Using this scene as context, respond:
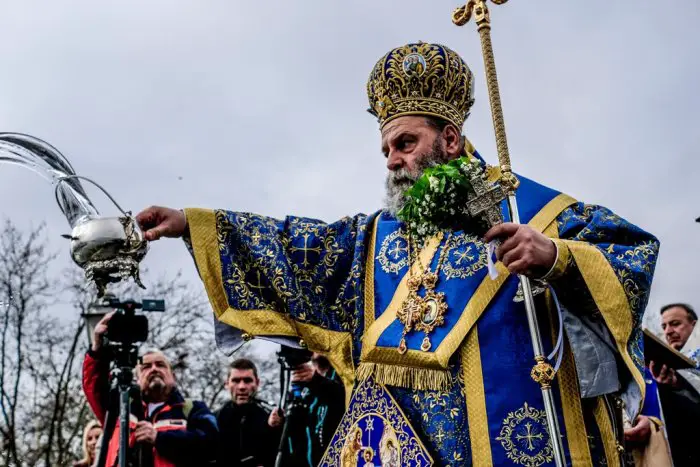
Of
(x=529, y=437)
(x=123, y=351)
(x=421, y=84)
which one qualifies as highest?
(x=421, y=84)

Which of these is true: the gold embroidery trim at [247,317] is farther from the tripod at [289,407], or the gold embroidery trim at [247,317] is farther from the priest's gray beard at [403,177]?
the tripod at [289,407]

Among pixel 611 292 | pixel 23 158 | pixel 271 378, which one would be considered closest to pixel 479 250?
pixel 611 292

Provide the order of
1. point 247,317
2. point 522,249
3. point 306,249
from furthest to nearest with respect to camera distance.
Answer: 1. point 306,249
2. point 247,317
3. point 522,249

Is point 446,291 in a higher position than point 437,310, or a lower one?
higher

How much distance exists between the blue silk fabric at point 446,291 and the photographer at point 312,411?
1912 mm

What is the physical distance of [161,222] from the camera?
4.63 m

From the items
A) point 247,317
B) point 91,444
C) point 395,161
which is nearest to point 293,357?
point 247,317

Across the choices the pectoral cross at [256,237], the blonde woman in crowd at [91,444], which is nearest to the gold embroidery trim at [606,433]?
the pectoral cross at [256,237]

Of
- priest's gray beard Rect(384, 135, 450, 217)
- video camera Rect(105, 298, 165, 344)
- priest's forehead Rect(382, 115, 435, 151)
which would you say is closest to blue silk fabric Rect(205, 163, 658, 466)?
priest's gray beard Rect(384, 135, 450, 217)

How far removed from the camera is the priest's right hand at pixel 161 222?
14.7 ft

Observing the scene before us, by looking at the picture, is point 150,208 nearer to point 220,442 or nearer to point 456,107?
point 456,107

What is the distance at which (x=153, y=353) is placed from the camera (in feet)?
26.7

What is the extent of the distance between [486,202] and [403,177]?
99 centimetres

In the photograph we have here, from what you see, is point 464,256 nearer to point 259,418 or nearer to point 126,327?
point 126,327
